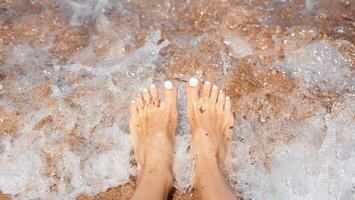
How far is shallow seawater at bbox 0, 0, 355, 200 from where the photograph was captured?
114 inches

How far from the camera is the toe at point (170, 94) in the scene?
2941 millimetres

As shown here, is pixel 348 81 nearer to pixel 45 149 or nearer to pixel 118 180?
pixel 118 180

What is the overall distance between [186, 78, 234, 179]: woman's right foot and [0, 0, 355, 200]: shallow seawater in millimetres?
84

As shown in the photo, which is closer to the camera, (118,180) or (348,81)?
(118,180)

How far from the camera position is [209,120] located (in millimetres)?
3051

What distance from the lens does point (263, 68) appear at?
10.6ft

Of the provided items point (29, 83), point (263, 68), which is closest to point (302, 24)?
point (263, 68)

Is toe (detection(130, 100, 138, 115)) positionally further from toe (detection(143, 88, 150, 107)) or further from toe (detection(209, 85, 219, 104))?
toe (detection(209, 85, 219, 104))

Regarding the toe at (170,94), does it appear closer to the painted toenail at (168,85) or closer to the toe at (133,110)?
the painted toenail at (168,85)

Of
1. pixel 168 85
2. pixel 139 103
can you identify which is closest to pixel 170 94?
pixel 168 85

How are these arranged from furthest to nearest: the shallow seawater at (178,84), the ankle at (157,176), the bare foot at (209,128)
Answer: the shallow seawater at (178,84) < the bare foot at (209,128) < the ankle at (157,176)

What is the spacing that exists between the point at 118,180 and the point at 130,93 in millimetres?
599

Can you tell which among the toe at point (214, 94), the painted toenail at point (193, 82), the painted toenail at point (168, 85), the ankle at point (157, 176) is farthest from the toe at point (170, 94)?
the ankle at point (157, 176)

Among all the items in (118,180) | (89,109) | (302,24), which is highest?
(302,24)
